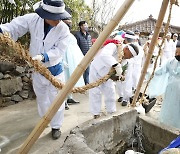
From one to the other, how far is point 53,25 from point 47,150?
1.75m

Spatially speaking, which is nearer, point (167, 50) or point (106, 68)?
point (106, 68)

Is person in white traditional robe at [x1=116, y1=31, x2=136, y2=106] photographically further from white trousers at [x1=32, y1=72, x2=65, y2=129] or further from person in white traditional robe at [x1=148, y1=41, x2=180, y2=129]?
white trousers at [x1=32, y1=72, x2=65, y2=129]

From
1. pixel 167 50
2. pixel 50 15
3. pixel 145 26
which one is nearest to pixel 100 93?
pixel 50 15

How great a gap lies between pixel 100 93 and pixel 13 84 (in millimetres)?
2145

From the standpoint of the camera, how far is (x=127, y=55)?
430 centimetres

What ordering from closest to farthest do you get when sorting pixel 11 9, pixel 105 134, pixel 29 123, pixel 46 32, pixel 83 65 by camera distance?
pixel 83 65, pixel 105 134, pixel 46 32, pixel 29 123, pixel 11 9

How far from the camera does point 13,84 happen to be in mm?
5516

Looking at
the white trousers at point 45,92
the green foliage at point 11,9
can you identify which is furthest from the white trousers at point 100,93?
the green foliage at point 11,9

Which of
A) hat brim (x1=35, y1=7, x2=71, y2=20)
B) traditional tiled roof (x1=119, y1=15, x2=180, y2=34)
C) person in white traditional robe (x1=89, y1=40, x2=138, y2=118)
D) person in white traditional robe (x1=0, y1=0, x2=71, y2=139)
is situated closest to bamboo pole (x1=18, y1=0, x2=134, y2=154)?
person in white traditional robe (x1=0, y1=0, x2=71, y2=139)

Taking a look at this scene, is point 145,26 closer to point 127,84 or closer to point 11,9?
point 127,84

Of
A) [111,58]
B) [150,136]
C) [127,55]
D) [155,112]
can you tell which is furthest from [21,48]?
[155,112]

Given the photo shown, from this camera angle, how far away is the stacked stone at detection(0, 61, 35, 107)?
5.35m

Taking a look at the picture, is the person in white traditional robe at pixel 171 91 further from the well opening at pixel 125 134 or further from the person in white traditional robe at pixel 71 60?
the person in white traditional robe at pixel 71 60

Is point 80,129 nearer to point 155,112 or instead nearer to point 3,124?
point 3,124
